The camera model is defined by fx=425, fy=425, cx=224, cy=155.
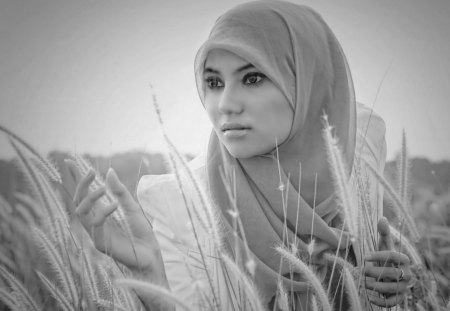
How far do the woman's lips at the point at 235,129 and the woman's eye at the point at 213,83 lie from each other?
0.22 metres

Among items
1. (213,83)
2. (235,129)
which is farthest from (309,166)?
(213,83)

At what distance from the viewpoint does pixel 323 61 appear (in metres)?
1.71

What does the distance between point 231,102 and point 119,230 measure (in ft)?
1.83

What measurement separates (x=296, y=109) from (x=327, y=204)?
0.37 m

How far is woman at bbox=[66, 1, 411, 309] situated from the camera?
146cm

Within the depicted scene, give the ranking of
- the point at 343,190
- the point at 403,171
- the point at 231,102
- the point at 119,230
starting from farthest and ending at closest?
the point at 231,102 → the point at 119,230 → the point at 403,171 → the point at 343,190

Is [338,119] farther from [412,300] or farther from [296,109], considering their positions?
[412,300]

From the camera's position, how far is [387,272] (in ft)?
3.85

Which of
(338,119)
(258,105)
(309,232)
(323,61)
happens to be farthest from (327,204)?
(323,61)

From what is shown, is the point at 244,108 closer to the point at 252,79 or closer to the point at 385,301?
the point at 252,79

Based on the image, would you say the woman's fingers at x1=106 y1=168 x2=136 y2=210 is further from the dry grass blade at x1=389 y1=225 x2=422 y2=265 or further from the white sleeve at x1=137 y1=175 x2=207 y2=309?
the dry grass blade at x1=389 y1=225 x2=422 y2=265

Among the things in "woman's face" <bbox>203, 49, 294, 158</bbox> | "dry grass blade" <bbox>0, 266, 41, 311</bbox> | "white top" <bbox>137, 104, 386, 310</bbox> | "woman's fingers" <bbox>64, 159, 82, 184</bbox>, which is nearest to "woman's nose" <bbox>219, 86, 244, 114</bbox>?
"woman's face" <bbox>203, 49, 294, 158</bbox>

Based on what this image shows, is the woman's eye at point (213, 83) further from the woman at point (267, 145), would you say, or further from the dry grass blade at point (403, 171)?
the dry grass blade at point (403, 171)

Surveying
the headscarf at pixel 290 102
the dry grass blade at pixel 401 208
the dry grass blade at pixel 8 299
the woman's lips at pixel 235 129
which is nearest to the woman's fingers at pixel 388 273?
the dry grass blade at pixel 401 208
